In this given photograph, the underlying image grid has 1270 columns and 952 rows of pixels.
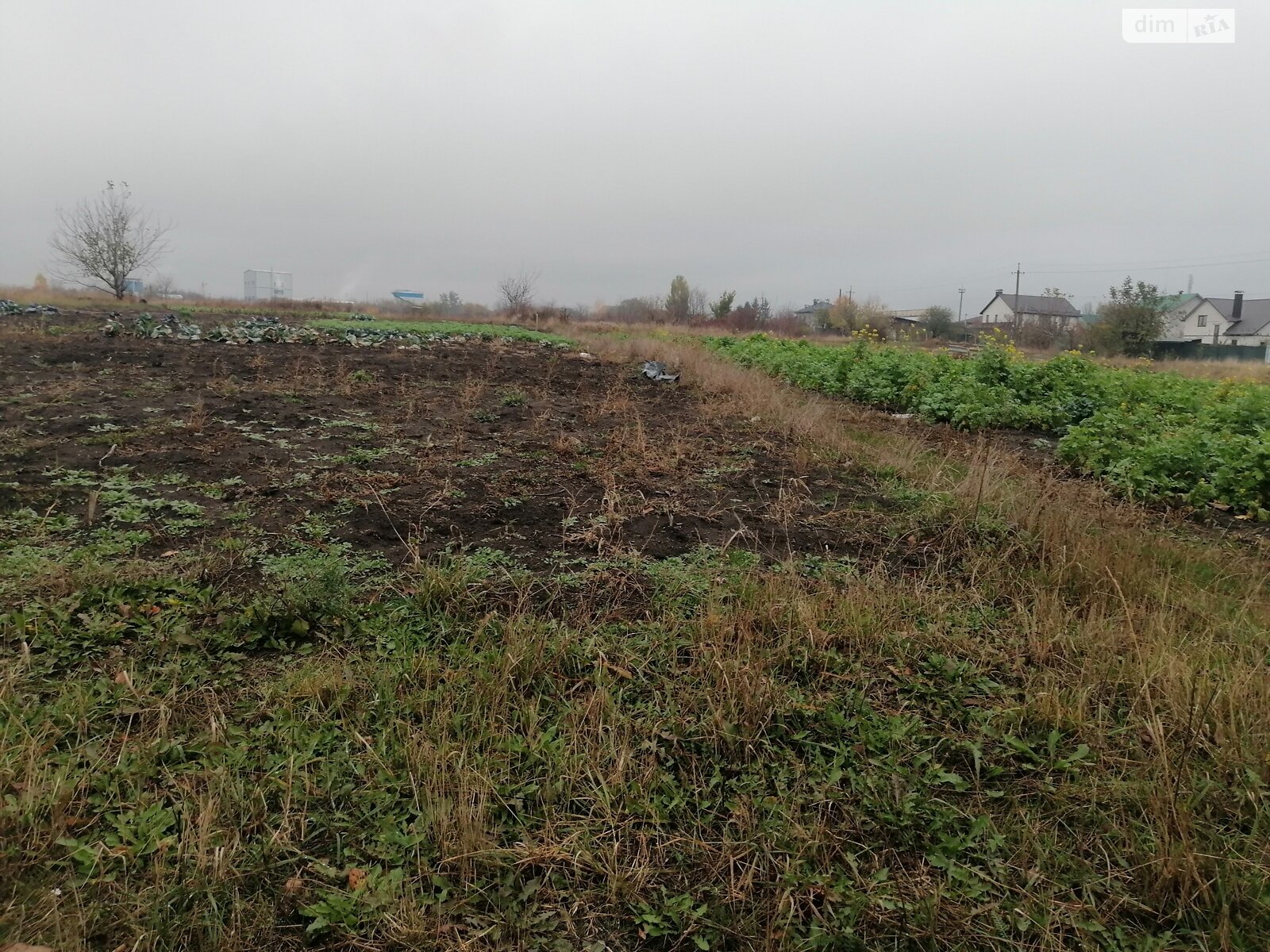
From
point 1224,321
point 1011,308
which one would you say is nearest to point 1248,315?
point 1224,321

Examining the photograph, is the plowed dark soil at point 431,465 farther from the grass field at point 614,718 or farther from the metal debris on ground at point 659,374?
the metal debris on ground at point 659,374

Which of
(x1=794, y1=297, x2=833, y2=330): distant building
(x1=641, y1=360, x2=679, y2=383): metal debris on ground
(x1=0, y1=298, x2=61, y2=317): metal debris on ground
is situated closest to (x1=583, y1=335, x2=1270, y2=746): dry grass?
(x1=641, y1=360, x2=679, y2=383): metal debris on ground

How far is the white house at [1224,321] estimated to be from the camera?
A: 5028cm

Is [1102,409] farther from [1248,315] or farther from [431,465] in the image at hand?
[1248,315]

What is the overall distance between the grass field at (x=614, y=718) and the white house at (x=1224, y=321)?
57.7 meters

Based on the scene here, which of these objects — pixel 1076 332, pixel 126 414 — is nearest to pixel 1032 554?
pixel 126 414

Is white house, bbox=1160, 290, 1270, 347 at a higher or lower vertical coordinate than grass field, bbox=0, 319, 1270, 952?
higher

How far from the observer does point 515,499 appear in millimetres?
4668

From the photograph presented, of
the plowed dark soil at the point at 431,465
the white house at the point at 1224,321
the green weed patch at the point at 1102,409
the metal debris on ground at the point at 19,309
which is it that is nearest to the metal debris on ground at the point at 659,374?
the plowed dark soil at the point at 431,465

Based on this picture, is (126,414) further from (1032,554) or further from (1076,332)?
(1076,332)

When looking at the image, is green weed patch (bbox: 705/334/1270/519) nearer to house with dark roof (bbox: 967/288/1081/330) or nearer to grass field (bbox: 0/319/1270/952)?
grass field (bbox: 0/319/1270/952)

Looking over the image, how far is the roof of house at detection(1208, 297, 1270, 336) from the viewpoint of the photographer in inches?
1987

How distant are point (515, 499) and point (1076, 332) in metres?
45.5

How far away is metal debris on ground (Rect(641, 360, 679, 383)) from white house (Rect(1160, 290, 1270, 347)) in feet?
166
